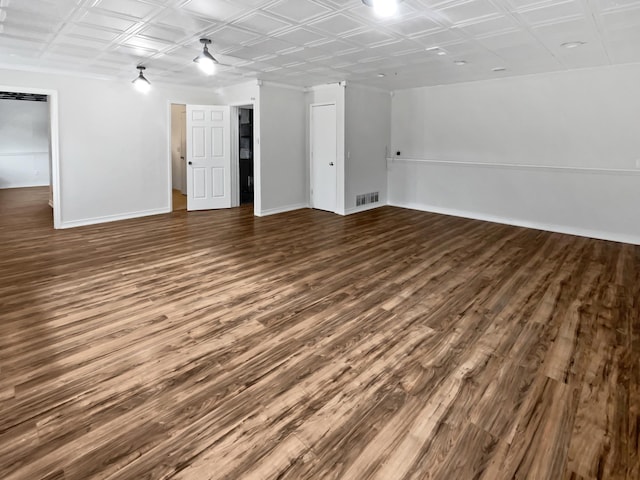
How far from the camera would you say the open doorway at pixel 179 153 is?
9.38 meters

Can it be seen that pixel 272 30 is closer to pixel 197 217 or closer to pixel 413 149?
pixel 197 217

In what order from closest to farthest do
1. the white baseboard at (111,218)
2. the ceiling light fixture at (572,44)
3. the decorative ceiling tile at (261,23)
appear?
1. the decorative ceiling tile at (261,23)
2. the ceiling light fixture at (572,44)
3. the white baseboard at (111,218)

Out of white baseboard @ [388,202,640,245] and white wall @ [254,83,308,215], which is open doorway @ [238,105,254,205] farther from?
white baseboard @ [388,202,640,245]

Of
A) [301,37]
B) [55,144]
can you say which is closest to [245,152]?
[55,144]

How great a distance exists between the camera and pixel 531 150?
6348 millimetres

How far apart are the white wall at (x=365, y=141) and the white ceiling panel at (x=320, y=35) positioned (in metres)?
1.14

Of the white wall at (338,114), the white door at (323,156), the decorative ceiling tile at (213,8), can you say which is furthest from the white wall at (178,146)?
the decorative ceiling tile at (213,8)

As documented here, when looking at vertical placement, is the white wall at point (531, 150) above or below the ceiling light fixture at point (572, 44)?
below

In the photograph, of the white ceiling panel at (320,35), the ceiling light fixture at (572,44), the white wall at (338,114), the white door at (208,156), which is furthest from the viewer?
the white door at (208,156)

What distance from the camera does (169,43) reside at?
14.7ft

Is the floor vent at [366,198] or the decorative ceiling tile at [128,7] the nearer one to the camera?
the decorative ceiling tile at [128,7]

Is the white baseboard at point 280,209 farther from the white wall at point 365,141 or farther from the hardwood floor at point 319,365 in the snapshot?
the hardwood floor at point 319,365

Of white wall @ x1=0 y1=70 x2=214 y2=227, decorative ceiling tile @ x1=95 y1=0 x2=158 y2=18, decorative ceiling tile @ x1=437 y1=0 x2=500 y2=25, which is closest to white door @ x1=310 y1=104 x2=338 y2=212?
white wall @ x1=0 y1=70 x2=214 y2=227

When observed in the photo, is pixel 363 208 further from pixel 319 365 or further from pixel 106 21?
pixel 319 365
